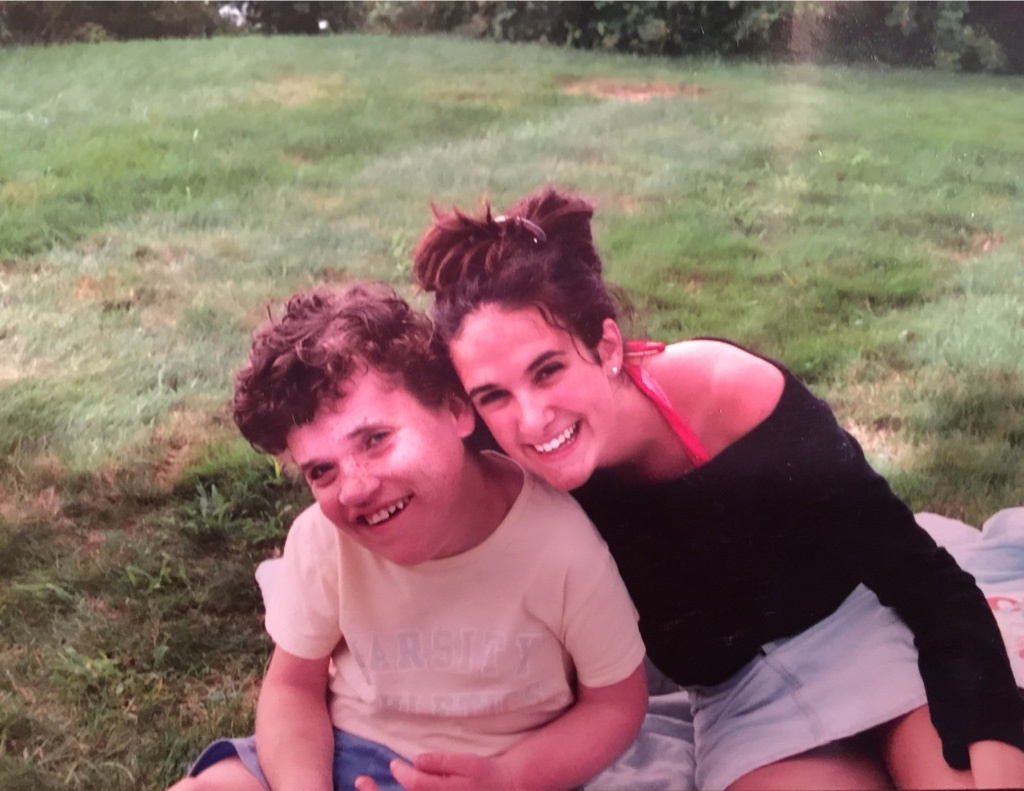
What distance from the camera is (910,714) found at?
3.46 feet

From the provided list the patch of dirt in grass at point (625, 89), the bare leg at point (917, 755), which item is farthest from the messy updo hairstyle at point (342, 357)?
the bare leg at point (917, 755)

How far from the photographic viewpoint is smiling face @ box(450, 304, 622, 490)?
38.1 inches

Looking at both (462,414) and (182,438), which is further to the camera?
(182,438)

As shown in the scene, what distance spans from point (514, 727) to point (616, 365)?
419mm

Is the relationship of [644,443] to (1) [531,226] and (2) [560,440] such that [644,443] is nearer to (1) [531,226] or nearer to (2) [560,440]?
(2) [560,440]

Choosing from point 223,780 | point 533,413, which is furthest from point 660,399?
point 223,780

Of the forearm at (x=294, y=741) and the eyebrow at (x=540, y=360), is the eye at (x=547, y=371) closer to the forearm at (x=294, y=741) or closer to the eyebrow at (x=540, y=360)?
the eyebrow at (x=540, y=360)

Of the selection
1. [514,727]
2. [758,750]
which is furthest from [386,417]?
[758,750]

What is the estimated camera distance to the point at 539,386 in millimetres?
979

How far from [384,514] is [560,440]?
202 millimetres

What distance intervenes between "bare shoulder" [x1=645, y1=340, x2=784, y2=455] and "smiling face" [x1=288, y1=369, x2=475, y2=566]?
226 mm

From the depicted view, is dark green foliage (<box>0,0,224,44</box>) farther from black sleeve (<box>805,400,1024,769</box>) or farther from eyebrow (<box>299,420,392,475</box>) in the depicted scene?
black sleeve (<box>805,400,1024,769</box>)

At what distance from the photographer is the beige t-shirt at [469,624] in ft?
3.40

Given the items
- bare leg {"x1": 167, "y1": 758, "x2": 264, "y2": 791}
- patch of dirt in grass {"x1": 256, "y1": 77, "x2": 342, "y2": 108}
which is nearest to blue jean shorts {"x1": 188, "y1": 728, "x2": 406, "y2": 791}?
bare leg {"x1": 167, "y1": 758, "x2": 264, "y2": 791}
